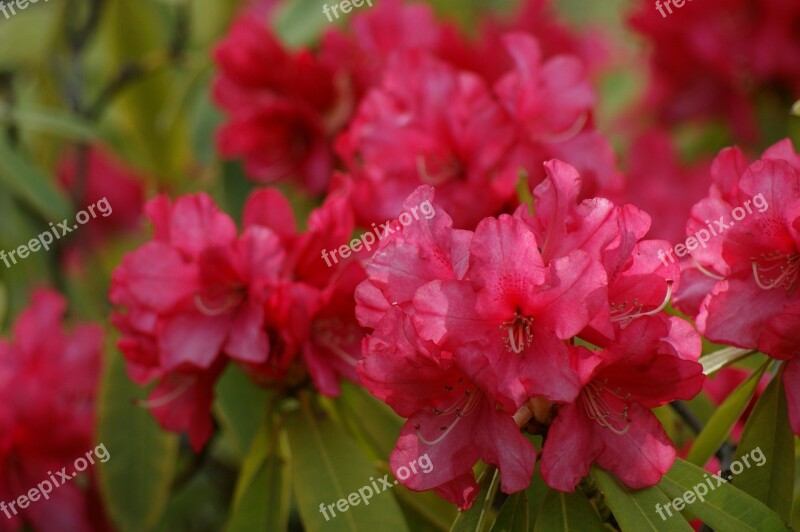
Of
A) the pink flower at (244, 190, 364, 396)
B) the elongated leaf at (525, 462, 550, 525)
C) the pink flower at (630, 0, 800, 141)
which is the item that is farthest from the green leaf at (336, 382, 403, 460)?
the pink flower at (630, 0, 800, 141)

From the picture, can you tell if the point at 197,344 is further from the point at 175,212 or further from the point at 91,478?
the point at 91,478

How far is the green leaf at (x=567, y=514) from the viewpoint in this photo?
2.68ft

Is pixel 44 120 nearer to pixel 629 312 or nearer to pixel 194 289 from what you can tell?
pixel 194 289

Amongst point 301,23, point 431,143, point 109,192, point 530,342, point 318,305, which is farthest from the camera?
point 109,192

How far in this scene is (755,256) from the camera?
852 mm

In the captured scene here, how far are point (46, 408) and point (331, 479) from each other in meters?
0.48

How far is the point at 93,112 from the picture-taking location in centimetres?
182

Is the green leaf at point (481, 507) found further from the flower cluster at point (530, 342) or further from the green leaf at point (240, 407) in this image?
the green leaf at point (240, 407)

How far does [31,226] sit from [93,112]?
248 millimetres

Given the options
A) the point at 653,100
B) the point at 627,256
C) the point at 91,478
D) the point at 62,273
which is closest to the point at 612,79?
the point at 653,100

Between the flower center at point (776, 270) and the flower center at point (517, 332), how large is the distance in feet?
0.67

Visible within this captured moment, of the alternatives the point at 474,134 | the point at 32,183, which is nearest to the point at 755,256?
the point at 474,134

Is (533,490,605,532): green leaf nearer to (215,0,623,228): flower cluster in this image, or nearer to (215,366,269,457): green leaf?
(215,0,623,228): flower cluster

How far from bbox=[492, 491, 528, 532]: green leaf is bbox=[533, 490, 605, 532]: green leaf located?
0.9 inches
